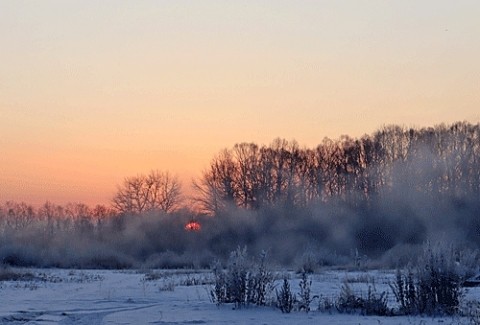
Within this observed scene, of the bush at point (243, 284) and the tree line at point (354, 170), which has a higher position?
the tree line at point (354, 170)

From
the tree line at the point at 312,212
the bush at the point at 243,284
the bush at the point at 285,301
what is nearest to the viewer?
the bush at the point at 285,301

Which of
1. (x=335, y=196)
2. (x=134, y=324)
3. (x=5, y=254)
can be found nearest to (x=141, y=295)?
(x=134, y=324)

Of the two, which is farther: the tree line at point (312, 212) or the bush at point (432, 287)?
the tree line at point (312, 212)

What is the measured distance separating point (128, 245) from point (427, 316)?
46.9m

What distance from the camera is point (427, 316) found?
13523 millimetres

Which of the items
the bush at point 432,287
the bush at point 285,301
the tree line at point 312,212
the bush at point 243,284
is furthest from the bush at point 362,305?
the tree line at point 312,212

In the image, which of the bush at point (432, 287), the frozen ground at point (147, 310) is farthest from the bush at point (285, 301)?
the bush at point (432, 287)

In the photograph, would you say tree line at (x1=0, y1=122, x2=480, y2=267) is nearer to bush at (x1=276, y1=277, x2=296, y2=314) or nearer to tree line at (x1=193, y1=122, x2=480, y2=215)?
tree line at (x1=193, y1=122, x2=480, y2=215)

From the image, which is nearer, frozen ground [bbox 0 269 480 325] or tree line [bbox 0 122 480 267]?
frozen ground [bbox 0 269 480 325]

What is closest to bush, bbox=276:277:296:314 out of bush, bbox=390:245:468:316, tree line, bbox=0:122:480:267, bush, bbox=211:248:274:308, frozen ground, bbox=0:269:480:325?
frozen ground, bbox=0:269:480:325

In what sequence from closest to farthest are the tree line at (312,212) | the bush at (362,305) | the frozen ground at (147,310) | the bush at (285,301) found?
the frozen ground at (147,310)
the bush at (362,305)
the bush at (285,301)
the tree line at (312,212)

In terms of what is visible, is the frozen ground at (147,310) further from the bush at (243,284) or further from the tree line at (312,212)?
the tree line at (312,212)

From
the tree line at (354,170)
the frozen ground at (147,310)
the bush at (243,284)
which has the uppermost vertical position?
the tree line at (354,170)

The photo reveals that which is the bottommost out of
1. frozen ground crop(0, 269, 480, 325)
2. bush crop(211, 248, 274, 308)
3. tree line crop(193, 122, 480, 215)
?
frozen ground crop(0, 269, 480, 325)
